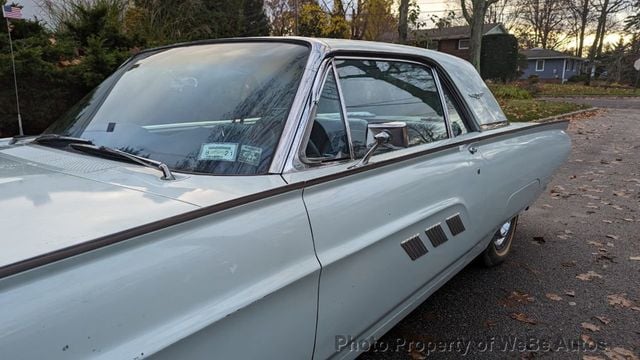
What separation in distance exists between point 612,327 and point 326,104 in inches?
90.9

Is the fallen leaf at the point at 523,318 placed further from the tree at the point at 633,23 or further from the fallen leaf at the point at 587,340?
the tree at the point at 633,23

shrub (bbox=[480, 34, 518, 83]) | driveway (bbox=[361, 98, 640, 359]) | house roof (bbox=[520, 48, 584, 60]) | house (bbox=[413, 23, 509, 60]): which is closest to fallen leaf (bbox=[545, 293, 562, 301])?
driveway (bbox=[361, 98, 640, 359])

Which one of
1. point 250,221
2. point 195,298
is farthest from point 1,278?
point 250,221

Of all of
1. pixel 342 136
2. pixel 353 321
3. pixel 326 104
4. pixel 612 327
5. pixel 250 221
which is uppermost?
pixel 326 104

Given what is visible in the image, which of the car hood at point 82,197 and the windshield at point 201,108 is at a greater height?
the windshield at point 201,108

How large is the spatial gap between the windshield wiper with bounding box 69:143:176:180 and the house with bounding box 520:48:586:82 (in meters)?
62.1

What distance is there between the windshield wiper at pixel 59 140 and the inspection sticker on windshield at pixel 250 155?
29.4 inches

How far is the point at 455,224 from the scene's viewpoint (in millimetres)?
2475

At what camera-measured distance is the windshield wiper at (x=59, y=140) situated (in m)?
2.10

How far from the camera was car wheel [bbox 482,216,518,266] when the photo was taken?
3.64 metres

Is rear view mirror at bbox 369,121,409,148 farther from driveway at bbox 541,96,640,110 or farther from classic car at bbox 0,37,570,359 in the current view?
driveway at bbox 541,96,640,110

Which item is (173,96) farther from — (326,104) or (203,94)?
(326,104)

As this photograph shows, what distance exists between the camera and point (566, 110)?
17.3 metres

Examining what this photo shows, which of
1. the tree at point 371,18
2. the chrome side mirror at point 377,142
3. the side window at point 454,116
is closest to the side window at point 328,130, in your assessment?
the chrome side mirror at point 377,142
